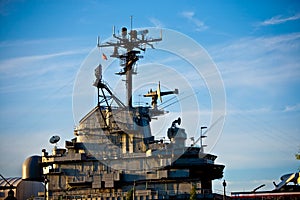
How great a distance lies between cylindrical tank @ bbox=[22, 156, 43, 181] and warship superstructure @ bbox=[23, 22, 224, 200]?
5445 millimetres

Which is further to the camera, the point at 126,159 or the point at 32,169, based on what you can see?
the point at 32,169

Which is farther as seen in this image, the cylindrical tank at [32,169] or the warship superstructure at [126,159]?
the cylindrical tank at [32,169]

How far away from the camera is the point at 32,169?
3187 inches

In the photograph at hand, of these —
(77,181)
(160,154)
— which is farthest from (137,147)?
(77,181)

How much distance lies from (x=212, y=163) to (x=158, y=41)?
734 inches

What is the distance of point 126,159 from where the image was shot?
70812 mm

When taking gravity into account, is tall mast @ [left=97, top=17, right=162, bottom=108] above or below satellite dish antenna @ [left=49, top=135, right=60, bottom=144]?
above

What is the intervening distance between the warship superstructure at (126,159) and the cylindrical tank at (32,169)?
17.9 feet

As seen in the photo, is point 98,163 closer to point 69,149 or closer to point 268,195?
point 69,149

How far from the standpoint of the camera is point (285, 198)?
219 feet

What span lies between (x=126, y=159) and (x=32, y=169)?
17531 mm

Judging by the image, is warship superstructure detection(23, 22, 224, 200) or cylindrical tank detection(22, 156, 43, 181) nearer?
warship superstructure detection(23, 22, 224, 200)

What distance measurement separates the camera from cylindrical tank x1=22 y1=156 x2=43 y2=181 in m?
80.9

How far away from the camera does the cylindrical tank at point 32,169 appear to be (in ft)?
265
